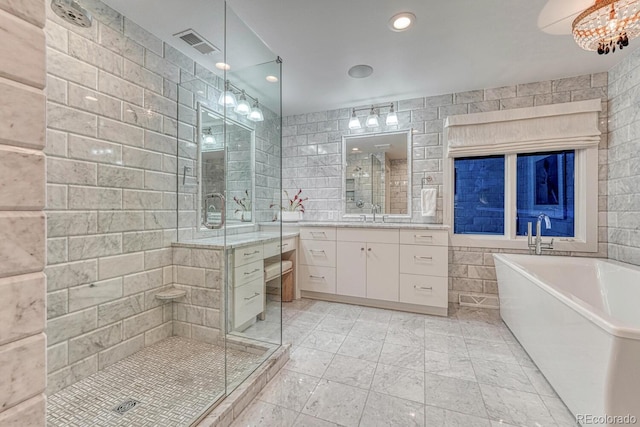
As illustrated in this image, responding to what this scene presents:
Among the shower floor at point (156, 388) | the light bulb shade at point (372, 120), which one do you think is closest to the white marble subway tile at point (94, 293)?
the shower floor at point (156, 388)

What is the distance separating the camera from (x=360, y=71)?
2.65 m

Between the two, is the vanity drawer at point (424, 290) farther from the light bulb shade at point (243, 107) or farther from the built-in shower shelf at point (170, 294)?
the light bulb shade at point (243, 107)

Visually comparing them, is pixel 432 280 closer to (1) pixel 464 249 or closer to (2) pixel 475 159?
(1) pixel 464 249

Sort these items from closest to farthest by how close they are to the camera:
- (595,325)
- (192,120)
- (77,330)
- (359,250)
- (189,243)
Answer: (595,325) → (77,330) → (189,243) → (192,120) → (359,250)

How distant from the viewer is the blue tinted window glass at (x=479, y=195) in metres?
3.06

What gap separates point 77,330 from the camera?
1700 mm

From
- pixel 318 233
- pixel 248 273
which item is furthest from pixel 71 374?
pixel 318 233

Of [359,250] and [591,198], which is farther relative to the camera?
[359,250]

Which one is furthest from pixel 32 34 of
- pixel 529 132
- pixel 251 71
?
pixel 529 132

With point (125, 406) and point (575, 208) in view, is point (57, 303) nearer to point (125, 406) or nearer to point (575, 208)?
point (125, 406)

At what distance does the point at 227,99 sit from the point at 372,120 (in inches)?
67.7

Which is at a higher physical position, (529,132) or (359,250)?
(529,132)

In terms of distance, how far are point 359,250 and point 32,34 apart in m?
2.88

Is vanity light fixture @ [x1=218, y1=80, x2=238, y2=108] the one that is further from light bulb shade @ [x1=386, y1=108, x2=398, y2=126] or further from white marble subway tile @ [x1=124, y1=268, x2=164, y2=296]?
light bulb shade @ [x1=386, y1=108, x2=398, y2=126]
